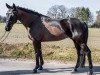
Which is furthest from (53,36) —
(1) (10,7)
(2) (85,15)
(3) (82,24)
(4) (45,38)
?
(2) (85,15)

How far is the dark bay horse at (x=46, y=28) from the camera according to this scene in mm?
10078

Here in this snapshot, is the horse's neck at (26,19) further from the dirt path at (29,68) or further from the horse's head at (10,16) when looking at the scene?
the dirt path at (29,68)

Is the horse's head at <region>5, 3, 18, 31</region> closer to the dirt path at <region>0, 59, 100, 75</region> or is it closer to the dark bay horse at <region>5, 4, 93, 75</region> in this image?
the dark bay horse at <region>5, 4, 93, 75</region>

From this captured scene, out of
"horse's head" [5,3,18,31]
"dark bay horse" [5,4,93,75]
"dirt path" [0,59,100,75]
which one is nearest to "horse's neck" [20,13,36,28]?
"dark bay horse" [5,4,93,75]

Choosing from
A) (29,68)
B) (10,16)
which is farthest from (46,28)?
(29,68)

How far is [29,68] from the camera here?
11.1 metres

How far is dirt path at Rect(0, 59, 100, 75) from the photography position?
10.3 meters

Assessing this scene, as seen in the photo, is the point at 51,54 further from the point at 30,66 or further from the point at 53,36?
the point at 53,36

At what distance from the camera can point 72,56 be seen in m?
13.4

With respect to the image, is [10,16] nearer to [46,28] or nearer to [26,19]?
[26,19]

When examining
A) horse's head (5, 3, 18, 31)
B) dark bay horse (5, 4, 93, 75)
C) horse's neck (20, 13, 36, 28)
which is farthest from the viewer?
horse's neck (20, 13, 36, 28)

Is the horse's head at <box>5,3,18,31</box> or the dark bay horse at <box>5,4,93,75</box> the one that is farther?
the horse's head at <box>5,3,18,31</box>

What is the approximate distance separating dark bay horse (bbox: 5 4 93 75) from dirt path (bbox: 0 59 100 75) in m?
0.32

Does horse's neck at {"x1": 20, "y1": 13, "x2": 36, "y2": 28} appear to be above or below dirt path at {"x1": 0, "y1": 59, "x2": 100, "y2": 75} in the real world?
above
